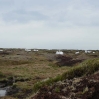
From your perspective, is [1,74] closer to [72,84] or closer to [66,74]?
[66,74]

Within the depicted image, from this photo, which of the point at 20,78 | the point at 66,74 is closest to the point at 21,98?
the point at 66,74

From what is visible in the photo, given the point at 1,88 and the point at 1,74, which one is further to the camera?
the point at 1,74

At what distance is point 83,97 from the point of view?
32.3 feet

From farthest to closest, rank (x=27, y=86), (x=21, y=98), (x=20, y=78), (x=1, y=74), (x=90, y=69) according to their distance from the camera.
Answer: (x=1, y=74)
(x=20, y=78)
(x=27, y=86)
(x=21, y=98)
(x=90, y=69)

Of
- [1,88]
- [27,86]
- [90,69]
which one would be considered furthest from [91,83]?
[1,88]

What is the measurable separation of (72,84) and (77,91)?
3.19ft

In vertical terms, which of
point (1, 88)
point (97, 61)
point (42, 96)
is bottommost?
point (1, 88)

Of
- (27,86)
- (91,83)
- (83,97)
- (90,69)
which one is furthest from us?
(27,86)

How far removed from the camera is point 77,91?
1047cm

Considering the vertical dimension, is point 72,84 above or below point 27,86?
above

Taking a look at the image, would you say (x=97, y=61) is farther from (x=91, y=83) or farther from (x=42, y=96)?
(x=42, y=96)

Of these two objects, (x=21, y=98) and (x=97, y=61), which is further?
(x=21, y=98)

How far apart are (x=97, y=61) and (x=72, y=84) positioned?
3554 millimetres

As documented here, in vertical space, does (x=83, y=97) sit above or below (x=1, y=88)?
above
